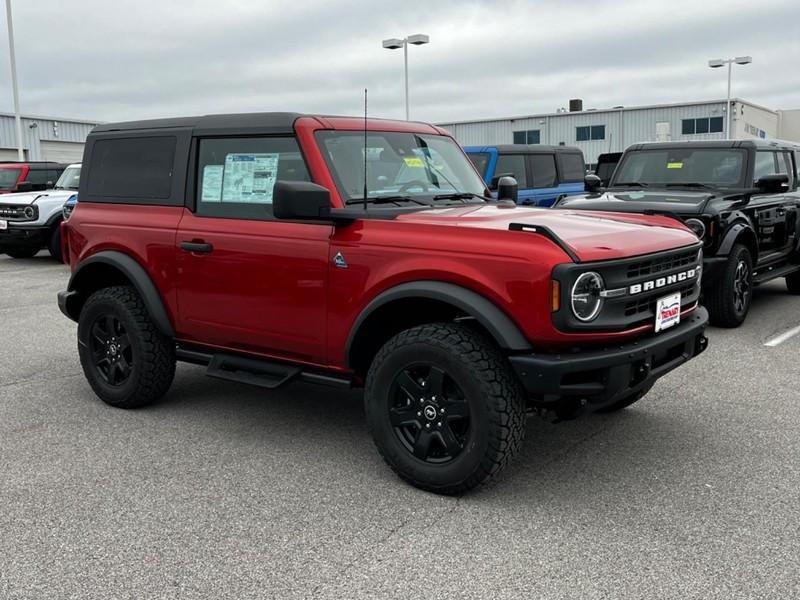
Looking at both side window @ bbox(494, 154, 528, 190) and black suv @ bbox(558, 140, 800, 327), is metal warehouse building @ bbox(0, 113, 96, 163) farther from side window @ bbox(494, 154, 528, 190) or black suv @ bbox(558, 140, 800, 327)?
black suv @ bbox(558, 140, 800, 327)

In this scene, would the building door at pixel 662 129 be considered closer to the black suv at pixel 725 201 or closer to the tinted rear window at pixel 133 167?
the black suv at pixel 725 201

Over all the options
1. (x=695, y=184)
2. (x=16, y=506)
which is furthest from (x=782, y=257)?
(x=16, y=506)

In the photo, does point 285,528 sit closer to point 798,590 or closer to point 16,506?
point 16,506

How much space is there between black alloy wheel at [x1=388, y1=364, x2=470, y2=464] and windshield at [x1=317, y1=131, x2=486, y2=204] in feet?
3.44

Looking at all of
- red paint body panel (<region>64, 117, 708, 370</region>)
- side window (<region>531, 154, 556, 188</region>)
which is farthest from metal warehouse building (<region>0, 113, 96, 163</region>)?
red paint body panel (<region>64, 117, 708, 370</region>)

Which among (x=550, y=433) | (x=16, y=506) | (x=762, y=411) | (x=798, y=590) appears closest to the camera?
(x=798, y=590)

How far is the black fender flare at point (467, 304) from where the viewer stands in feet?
11.7

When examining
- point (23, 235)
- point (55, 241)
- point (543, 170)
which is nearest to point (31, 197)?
point (23, 235)

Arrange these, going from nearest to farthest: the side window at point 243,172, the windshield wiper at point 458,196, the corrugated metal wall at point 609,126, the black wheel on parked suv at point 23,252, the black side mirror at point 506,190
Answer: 1. the side window at point 243,172
2. the windshield wiper at point 458,196
3. the black side mirror at point 506,190
4. the black wheel on parked suv at point 23,252
5. the corrugated metal wall at point 609,126

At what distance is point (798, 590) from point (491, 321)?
5.01 feet

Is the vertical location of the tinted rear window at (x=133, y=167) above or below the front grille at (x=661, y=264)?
above

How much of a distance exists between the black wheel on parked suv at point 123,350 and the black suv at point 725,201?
4.66 metres

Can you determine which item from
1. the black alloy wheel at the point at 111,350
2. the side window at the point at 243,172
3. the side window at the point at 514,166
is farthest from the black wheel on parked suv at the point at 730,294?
the side window at the point at 514,166

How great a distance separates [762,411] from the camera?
202 inches
